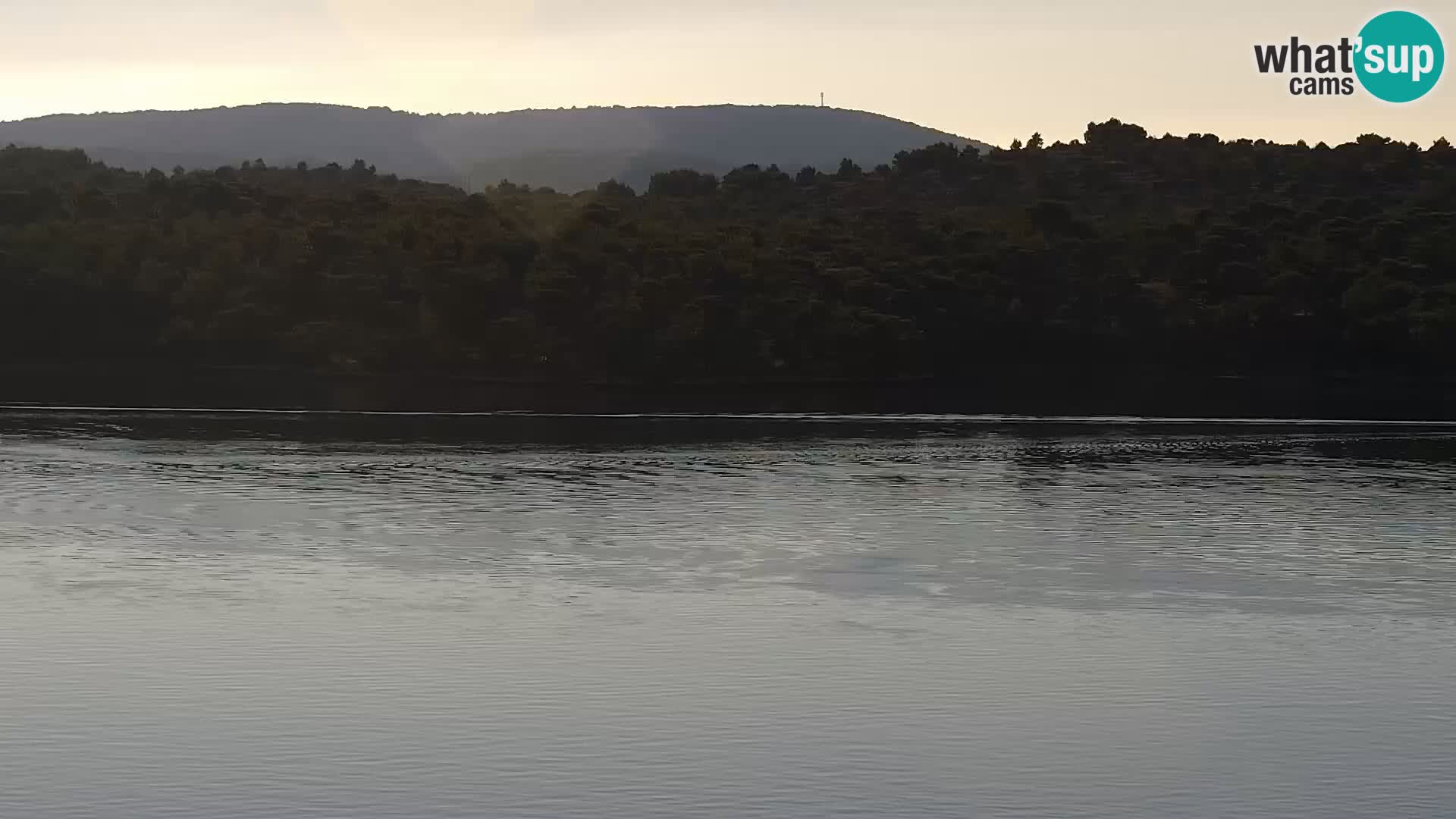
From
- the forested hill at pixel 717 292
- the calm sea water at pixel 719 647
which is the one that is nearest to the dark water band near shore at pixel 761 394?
the forested hill at pixel 717 292

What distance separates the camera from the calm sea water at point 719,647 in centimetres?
1537

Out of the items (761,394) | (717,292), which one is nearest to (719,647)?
(761,394)

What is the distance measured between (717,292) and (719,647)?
3371 inches

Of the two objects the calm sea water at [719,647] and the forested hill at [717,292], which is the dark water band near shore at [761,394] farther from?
the calm sea water at [719,647]

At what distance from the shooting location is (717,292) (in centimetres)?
10625

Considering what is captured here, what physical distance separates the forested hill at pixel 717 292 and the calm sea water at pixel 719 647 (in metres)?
59.2

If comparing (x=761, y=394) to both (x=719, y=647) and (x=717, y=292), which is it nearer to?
(x=717, y=292)

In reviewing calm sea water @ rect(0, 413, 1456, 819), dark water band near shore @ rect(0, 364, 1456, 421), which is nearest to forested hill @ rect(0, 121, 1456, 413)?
dark water band near shore @ rect(0, 364, 1456, 421)

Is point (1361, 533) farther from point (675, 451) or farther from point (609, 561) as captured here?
point (675, 451)

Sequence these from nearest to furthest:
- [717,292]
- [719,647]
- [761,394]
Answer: [719,647] → [761,394] → [717,292]

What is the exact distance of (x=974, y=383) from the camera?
306 feet

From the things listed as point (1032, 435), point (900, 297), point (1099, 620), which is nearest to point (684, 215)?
point (900, 297)

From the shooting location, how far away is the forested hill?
335 feet

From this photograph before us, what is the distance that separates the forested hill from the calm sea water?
5918 cm
